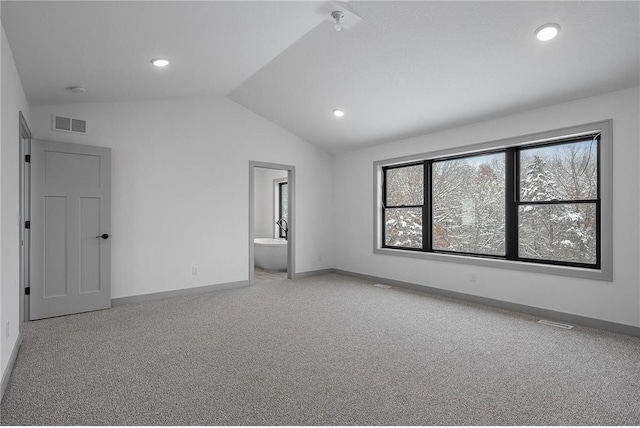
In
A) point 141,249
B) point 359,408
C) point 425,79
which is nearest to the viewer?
point 359,408

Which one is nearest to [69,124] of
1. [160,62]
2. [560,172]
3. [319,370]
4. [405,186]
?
[160,62]

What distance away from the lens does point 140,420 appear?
2018 millimetres

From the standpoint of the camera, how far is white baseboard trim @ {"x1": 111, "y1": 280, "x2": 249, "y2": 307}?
4.57m

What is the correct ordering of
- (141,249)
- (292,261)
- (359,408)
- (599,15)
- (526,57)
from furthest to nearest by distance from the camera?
(292,261) → (141,249) → (526,57) → (599,15) → (359,408)

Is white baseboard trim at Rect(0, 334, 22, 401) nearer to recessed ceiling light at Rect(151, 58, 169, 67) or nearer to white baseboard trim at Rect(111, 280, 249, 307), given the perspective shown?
white baseboard trim at Rect(111, 280, 249, 307)

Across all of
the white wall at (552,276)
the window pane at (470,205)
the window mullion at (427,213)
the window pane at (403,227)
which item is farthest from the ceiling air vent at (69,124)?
the window pane at (470,205)

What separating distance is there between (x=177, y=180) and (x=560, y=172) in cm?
469

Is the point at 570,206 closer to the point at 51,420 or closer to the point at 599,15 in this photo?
the point at 599,15

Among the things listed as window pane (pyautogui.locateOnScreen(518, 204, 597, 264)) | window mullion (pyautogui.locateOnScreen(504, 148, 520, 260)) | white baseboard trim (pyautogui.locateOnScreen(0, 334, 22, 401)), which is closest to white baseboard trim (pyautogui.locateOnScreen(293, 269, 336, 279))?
window mullion (pyautogui.locateOnScreen(504, 148, 520, 260))

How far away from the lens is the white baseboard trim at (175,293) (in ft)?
15.0

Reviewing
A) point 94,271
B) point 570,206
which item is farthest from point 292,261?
point 570,206

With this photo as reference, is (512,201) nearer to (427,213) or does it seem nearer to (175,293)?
(427,213)

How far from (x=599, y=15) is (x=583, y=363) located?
2.58 m

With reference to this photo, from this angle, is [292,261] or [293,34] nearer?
[293,34]
